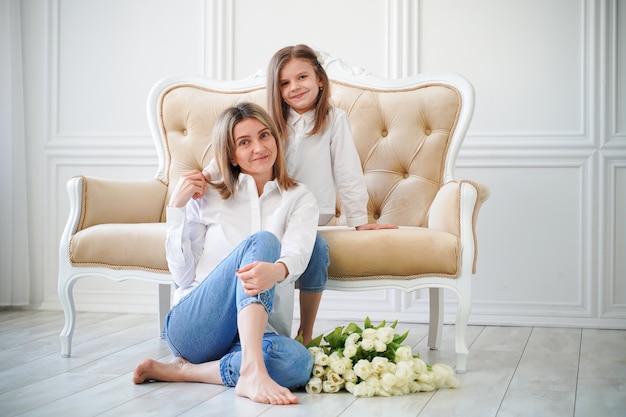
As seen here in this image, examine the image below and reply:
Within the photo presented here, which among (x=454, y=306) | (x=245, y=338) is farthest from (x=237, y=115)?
(x=454, y=306)

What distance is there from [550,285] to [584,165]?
51 cm

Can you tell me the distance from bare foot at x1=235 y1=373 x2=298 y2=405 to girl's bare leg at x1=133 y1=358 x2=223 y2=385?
17cm

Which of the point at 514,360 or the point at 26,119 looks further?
the point at 26,119

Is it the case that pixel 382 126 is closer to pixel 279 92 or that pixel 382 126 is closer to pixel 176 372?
pixel 279 92

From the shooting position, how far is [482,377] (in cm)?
211

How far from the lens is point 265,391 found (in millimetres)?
1758

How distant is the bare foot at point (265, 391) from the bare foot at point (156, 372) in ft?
0.81

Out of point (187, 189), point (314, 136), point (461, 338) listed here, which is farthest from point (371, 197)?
point (187, 189)

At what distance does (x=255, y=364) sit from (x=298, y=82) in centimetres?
93

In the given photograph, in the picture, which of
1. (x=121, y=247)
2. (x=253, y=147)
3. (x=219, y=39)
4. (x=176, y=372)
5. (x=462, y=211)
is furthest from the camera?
Result: (x=219, y=39)

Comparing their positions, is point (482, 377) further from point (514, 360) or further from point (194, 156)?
point (194, 156)

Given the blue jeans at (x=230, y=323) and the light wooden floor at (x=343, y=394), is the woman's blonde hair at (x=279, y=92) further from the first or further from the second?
the light wooden floor at (x=343, y=394)

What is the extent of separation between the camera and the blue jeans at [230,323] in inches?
72.5

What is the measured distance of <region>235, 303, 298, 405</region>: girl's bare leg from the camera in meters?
1.76
